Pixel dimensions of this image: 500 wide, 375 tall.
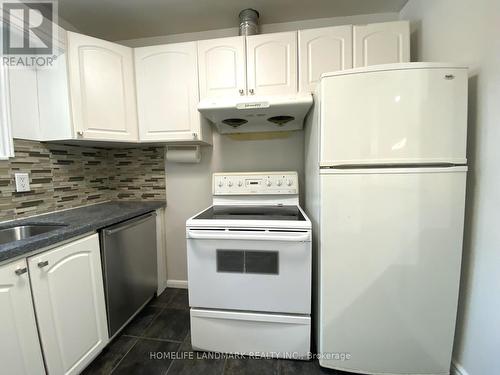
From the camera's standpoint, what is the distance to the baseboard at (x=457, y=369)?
43.2 inches

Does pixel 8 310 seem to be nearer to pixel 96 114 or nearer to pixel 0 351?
pixel 0 351

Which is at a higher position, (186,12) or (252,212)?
(186,12)

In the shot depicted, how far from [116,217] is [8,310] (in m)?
0.62

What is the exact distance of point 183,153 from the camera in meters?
1.89

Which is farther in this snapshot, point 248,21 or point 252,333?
point 248,21

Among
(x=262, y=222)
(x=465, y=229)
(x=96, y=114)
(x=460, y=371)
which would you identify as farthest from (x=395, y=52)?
(x=96, y=114)

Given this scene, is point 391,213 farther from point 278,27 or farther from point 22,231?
point 22,231

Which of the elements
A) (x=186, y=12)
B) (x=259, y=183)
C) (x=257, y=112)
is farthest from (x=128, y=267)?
(x=186, y=12)

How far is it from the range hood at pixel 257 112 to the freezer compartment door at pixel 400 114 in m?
0.32

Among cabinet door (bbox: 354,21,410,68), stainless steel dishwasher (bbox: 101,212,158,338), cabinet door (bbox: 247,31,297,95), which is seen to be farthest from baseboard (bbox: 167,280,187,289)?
cabinet door (bbox: 354,21,410,68)

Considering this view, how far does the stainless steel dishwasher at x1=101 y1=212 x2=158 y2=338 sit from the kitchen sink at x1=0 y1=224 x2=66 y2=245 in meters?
0.30

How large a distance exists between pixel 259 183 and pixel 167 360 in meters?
1.33

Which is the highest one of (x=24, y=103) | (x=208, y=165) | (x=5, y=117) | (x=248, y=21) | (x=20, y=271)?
(x=248, y=21)

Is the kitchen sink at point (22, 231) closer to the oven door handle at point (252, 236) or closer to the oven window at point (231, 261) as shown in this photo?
the oven door handle at point (252, 236)
